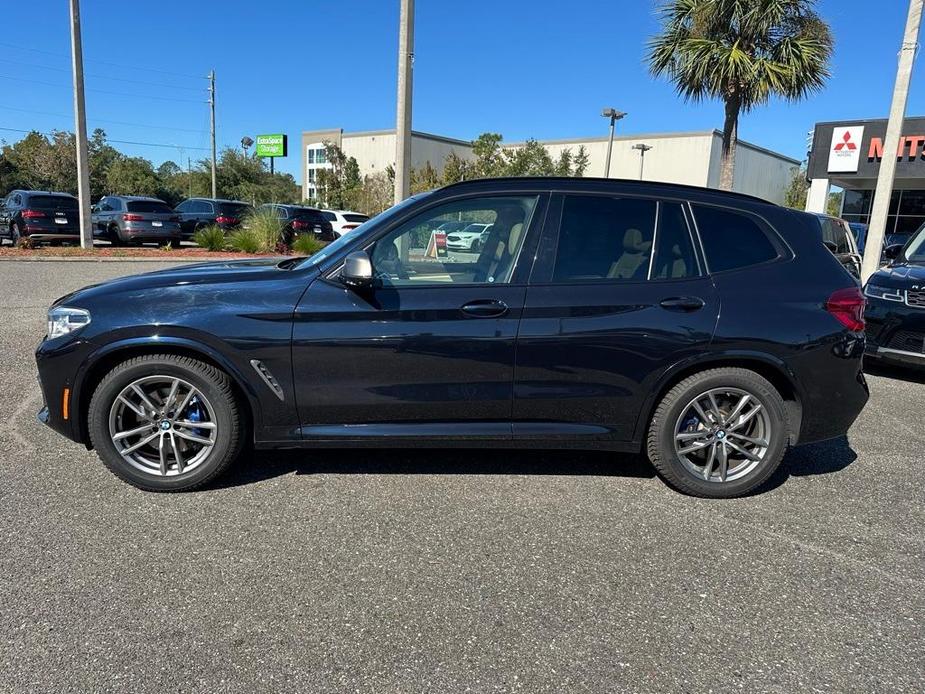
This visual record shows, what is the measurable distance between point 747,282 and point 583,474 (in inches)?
59.5

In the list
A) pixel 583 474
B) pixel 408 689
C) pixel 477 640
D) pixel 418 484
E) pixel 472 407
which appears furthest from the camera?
pixel 583 474

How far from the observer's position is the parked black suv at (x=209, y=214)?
21734 millimetres

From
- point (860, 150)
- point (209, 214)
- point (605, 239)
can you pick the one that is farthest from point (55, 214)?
point (860, 150)

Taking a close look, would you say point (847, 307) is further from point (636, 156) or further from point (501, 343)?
point (636, 156)

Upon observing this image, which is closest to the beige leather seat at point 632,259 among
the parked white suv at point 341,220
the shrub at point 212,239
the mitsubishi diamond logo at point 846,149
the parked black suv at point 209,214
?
the shrub at point 212,239

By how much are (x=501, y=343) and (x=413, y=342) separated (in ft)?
1.56

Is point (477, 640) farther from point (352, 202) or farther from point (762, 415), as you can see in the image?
point (352, 202)

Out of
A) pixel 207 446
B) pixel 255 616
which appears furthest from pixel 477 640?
pixel 207 446

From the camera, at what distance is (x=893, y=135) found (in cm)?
1053

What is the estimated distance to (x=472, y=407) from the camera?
11.9 ft

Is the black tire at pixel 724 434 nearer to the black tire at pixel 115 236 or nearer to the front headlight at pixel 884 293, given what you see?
the front headlight at pixel 884 293

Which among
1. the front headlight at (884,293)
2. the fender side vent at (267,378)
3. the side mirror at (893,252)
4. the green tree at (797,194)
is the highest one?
the green tree at (797,194)

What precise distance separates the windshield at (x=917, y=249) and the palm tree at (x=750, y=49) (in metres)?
9.30

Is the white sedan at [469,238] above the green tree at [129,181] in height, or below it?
below
